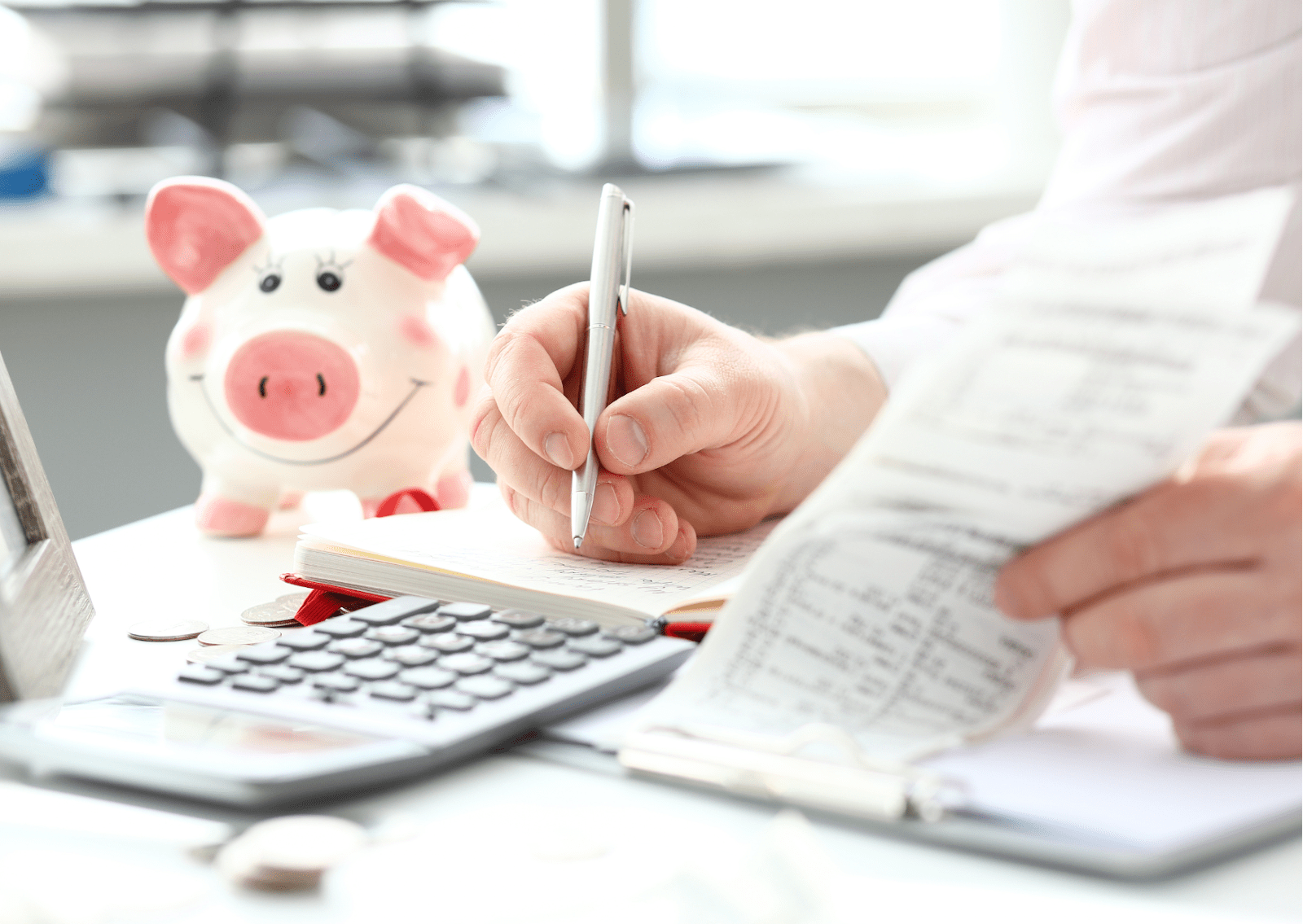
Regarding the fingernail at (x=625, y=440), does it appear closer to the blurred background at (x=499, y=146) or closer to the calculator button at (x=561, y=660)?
the calculator button at (x=561, y=660)

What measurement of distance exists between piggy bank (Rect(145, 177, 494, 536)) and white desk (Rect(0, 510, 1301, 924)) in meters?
0.38

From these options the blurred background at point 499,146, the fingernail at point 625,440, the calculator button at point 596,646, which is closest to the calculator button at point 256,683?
the calculator button at point 596,646

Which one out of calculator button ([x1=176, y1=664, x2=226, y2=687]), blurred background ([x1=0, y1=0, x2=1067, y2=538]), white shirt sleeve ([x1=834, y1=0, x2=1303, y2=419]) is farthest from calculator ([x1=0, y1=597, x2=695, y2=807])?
blurred background ([x1=0, y1=0, x2=1067, y2=538])

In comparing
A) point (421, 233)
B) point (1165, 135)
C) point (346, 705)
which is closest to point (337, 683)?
point (346, 705)

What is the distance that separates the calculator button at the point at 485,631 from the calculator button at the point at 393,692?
6cm

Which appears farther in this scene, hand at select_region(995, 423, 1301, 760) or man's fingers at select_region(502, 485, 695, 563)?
man's fingers at select_region(502, 485, 695, 563)

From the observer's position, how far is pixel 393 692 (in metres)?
0.39

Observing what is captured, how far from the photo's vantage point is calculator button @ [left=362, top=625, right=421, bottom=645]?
441mm

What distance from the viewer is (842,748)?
1.12 ft

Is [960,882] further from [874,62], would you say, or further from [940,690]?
[874,62]

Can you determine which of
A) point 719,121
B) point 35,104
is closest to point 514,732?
point 35,104

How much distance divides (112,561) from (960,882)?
56 centimetres

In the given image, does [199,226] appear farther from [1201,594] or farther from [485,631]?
[1201,594]

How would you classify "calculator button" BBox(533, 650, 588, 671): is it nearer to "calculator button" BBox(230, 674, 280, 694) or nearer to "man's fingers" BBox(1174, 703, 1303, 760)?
"calculator button" BBox(230, 674, 280, 694)
